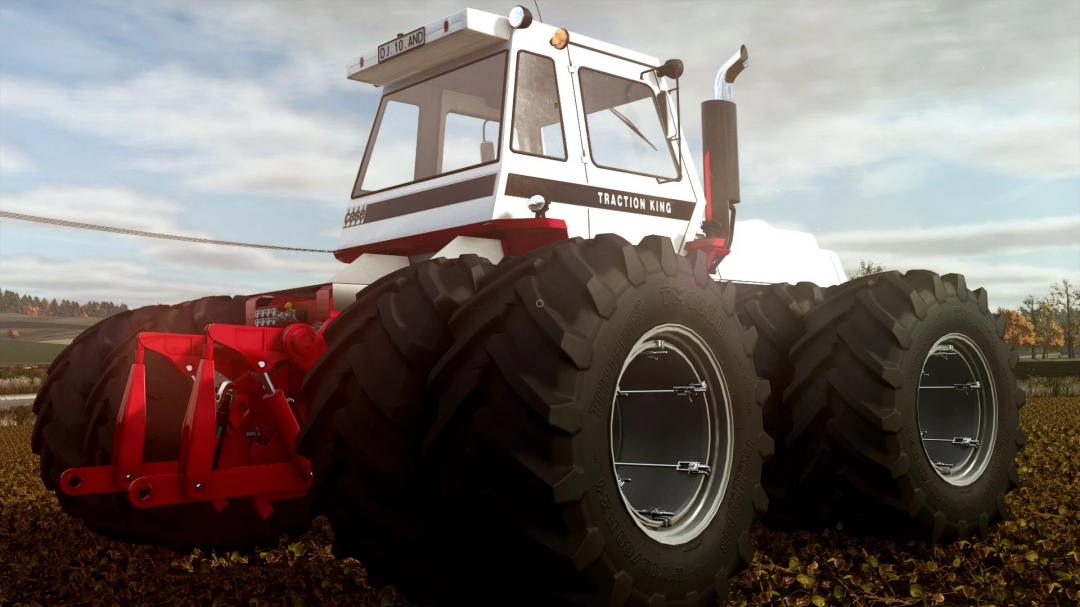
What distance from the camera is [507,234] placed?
474 centimetres

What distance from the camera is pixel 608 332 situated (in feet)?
11.1

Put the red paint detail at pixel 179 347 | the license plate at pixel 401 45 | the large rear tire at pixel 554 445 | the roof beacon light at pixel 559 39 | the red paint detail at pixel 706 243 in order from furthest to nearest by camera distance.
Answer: the red paint detail at pixel 706 243 → the license plate at pixel 401 45 → the roof beacon light at pixel 559 39 → the red paint detail at pixel 179 347 → the large rear tire at pixel 554 445

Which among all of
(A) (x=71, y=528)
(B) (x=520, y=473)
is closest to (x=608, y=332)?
(B) (x=520, y=473)

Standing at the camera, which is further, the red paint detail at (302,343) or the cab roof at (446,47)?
the cab roof at (446,47)

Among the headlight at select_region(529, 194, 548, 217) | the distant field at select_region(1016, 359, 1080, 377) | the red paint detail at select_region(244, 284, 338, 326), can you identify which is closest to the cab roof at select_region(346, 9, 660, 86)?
the headlight at select_region(529, 194, 548, 217)

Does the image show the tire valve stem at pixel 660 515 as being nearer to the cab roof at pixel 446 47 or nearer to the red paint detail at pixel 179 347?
the red paint detail at pixel 179 347

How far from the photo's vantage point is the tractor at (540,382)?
3236mm

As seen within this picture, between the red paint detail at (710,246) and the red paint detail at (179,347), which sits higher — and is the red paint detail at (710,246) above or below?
above

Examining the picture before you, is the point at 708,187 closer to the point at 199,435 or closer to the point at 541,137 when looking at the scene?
the point at 541,137

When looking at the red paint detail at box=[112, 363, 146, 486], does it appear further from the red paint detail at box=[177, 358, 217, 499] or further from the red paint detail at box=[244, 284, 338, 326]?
the red paint detail at box=[244, 284, 338, 326]

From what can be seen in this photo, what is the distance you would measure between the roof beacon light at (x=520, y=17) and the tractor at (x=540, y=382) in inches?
0.6

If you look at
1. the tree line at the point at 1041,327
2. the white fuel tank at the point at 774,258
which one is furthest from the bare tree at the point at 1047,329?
the white fuel tank at the point at 774,258

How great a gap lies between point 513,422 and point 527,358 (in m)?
0.23

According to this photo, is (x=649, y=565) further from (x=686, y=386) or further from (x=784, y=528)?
(x=784, y=528)
